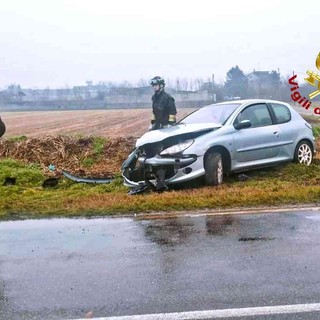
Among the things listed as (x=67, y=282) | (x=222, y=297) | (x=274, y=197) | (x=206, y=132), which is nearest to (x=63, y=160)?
(x=206, y=132)

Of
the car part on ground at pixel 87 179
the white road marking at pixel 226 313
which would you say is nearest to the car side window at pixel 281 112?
the car part on ground at pixel 87 179

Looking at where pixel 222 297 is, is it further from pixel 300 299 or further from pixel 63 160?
pixel 63 160

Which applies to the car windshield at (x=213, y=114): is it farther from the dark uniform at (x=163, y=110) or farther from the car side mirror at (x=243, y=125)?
the dark uniform at (x=163, y=110)

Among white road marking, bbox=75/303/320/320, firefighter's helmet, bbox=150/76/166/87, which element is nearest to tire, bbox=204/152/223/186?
firefighter's helmet, bbox=150/76/166/87

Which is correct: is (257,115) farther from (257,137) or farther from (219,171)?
(219,171)

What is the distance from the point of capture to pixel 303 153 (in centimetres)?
1003

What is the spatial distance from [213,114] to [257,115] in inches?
34.2

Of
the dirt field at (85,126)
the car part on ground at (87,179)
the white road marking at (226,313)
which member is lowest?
the dirt field at (85,126)

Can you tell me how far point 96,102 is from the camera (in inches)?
3327

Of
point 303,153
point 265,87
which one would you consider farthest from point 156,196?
point 265,87

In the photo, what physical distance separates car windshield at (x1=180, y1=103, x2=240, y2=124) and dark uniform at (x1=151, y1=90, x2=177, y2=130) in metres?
0.44

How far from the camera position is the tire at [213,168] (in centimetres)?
845

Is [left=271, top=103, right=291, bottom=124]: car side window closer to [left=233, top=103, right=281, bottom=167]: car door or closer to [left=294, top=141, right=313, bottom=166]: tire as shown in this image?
[left=233, top=103, right=281, bottom=167]: car door

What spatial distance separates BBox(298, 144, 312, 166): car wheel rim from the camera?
9.98 m
